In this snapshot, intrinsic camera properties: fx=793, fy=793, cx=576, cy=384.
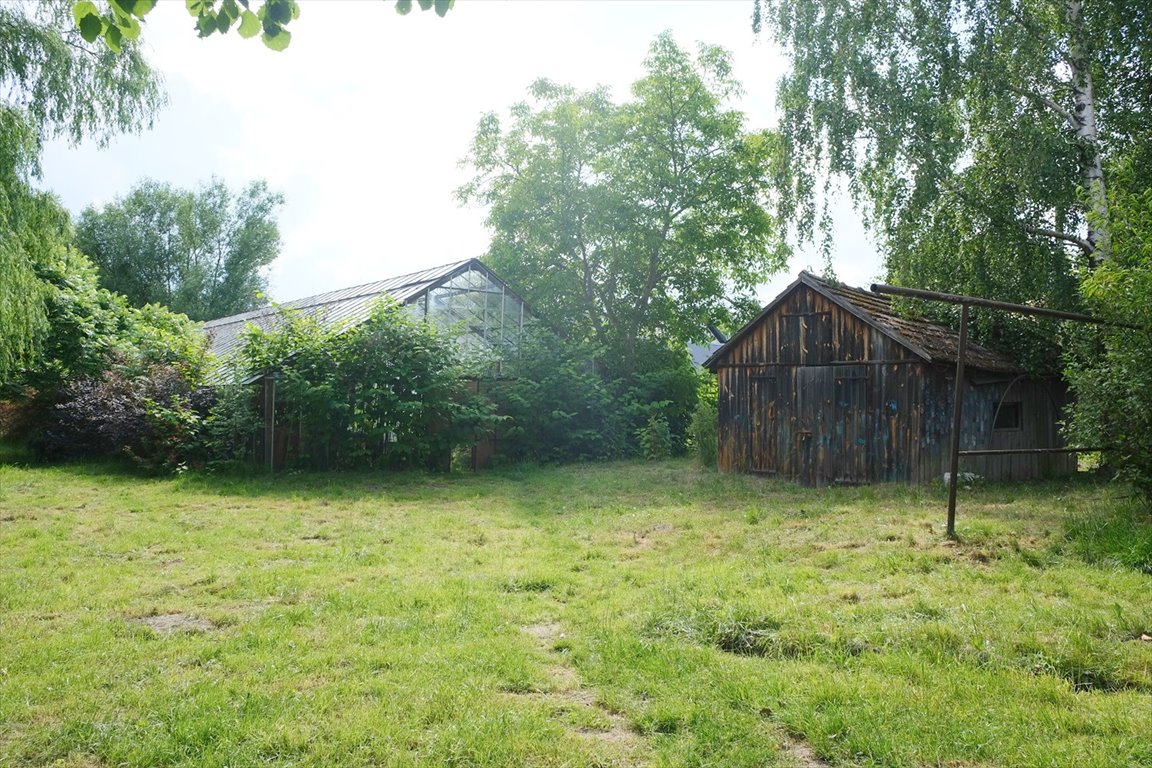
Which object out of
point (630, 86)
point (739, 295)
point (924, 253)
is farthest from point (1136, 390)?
point (630, 86)

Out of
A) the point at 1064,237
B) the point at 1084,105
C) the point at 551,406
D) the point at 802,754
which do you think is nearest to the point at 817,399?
the point at 1064,237

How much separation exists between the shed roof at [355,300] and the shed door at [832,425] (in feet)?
31.8

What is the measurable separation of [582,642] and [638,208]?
2371cm

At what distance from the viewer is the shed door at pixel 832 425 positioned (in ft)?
A: 49.8

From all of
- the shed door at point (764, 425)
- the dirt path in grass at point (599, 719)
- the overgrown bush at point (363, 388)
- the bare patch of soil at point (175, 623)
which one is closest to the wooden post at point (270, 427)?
the overgrown bush at point (363, 388)

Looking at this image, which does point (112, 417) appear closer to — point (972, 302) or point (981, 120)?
point (972, 302)

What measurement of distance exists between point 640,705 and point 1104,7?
1377cm

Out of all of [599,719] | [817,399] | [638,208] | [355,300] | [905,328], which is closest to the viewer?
[599,719]

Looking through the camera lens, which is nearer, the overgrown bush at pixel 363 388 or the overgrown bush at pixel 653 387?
the overgrown bush at pixel 363 388

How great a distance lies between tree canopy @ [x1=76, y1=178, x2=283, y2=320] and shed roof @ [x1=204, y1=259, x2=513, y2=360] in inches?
817

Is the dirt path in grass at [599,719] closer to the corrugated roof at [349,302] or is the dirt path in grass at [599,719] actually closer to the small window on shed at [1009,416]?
the small window on shed at [1009,416]

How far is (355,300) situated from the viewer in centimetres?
2325

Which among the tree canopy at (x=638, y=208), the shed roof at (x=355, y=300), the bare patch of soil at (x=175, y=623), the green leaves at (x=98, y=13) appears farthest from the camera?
the tree canopy at (x=638, y=208)

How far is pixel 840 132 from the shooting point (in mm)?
15031
